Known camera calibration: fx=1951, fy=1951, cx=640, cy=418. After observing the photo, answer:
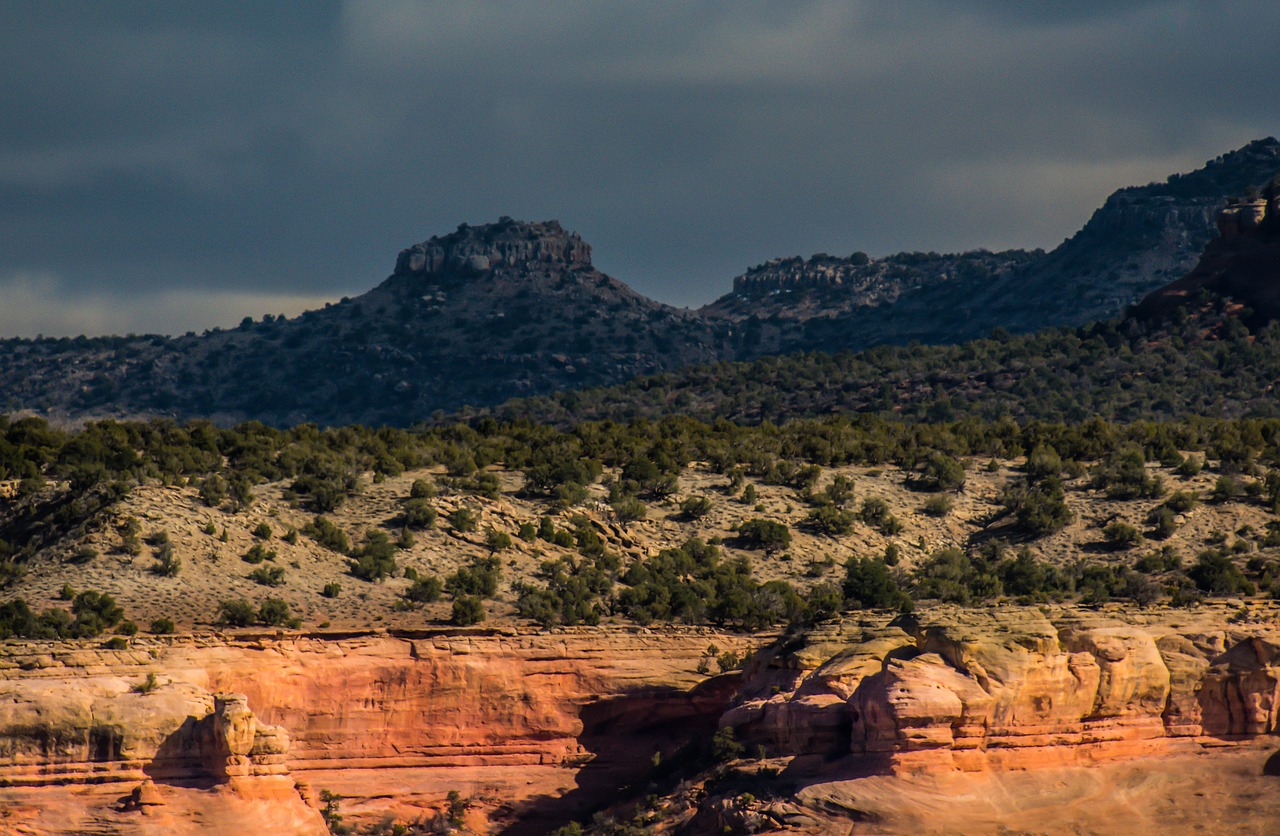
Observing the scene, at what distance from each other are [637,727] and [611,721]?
715 mm

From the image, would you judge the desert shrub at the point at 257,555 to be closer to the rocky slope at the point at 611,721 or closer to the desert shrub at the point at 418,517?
the desert shrub at the point at 418,517

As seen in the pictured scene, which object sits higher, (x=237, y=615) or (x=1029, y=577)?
(x=1029, y=577)

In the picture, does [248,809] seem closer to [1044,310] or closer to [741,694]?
[741,694]

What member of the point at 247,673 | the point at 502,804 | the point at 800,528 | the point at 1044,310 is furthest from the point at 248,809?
the point at 1044,310

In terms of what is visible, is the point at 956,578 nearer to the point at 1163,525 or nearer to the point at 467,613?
the point at 1163,525

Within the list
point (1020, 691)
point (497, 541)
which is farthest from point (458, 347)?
point (1020, 691)

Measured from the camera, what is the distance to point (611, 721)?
52250 mm

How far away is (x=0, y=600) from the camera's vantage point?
172ft

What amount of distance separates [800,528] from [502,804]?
64.4 ft

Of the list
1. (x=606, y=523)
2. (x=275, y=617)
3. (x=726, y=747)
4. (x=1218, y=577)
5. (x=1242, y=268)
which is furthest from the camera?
(x=1242, y=268)

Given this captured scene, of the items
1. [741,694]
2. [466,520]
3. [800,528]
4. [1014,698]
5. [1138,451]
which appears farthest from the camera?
[1138,451]

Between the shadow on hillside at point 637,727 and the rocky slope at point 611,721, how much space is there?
0.06 metres

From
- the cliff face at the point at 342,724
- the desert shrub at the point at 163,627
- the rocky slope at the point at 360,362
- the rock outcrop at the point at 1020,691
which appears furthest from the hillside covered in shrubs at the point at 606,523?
the rocky slope at the point at 360,362

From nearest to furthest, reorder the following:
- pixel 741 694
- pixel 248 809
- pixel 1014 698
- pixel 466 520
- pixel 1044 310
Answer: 1. pixel 1014 698
2. pixel 248 809
3. pixel 741 694
4. pixel 466 520
5. pixel 1044 310
